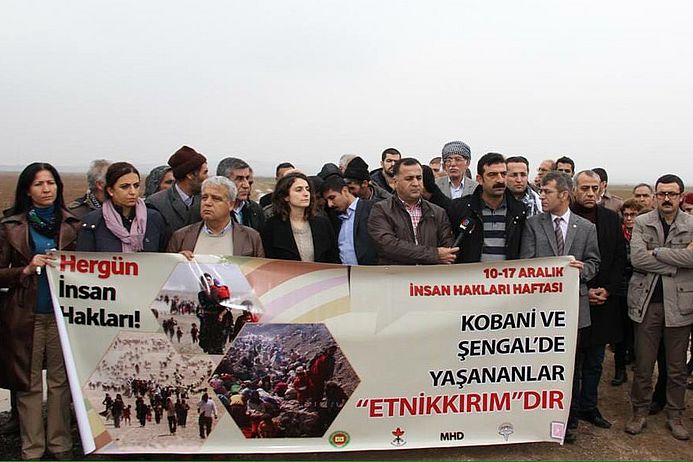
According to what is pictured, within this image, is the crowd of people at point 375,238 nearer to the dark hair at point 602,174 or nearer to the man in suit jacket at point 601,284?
the man in suit jacket at point 601,284

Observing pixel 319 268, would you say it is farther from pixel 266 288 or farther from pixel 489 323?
pixel 489 323

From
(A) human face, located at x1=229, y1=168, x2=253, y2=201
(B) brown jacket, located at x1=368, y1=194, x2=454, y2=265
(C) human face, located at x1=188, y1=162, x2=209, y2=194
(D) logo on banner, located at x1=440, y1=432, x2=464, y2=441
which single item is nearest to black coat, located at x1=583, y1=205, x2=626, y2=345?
(B) brown jacket, located at x1=368, y1=194, x2=454, y2=265

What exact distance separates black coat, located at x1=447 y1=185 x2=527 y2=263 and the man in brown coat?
0.12 m

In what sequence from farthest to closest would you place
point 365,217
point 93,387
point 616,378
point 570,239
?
point 616,378, point 365,217, point 570,239, point 93,387

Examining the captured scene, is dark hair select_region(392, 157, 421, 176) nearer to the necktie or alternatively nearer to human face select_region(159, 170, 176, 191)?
the necktie

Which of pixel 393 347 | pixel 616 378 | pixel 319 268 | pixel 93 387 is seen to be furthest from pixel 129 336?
pixel 616 378

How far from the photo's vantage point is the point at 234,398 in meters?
4.64

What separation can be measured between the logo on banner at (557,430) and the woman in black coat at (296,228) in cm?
221

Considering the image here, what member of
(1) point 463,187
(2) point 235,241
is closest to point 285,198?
(2) point 235,241

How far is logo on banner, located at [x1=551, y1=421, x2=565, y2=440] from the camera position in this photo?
4954 millimetres

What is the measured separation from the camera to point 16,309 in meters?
4.57

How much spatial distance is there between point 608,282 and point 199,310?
130 inches

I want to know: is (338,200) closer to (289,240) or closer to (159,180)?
(289,240)

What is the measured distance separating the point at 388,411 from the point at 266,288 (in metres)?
1.29
